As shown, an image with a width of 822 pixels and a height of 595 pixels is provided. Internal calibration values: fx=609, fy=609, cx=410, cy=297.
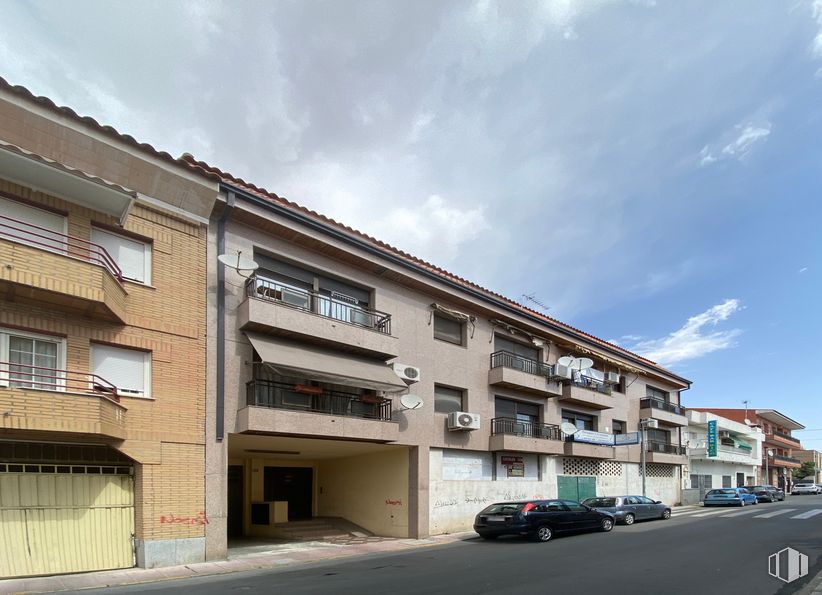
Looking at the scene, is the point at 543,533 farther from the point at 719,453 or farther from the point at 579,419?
the point at 719,453

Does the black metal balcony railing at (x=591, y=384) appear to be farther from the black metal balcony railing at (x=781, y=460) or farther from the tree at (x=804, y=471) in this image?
the tree at (x=804, y=471)

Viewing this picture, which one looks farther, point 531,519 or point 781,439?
point 781,439

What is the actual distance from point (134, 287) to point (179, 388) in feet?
8.03

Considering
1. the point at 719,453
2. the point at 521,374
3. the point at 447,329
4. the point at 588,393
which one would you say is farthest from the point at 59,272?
the point at 719,453

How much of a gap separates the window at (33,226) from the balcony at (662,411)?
3089 cm

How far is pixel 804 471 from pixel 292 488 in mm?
90208

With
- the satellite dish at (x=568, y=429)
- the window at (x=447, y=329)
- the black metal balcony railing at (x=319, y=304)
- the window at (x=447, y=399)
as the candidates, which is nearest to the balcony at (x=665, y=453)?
the satellite dish at (x=568, y=429)

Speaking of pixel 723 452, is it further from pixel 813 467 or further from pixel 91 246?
pixel 813 467

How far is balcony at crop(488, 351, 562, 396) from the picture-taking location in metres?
23.0

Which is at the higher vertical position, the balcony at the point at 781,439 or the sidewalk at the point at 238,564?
the sidewalk at the point at 238,564

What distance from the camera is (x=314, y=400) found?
1708 cm

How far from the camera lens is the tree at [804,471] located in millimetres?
85562

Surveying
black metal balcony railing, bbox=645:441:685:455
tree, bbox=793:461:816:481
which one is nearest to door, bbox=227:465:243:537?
black metal balcony railing, bbox=645:441:685:455

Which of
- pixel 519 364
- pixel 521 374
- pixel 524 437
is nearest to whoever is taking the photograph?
pixel 524 437
